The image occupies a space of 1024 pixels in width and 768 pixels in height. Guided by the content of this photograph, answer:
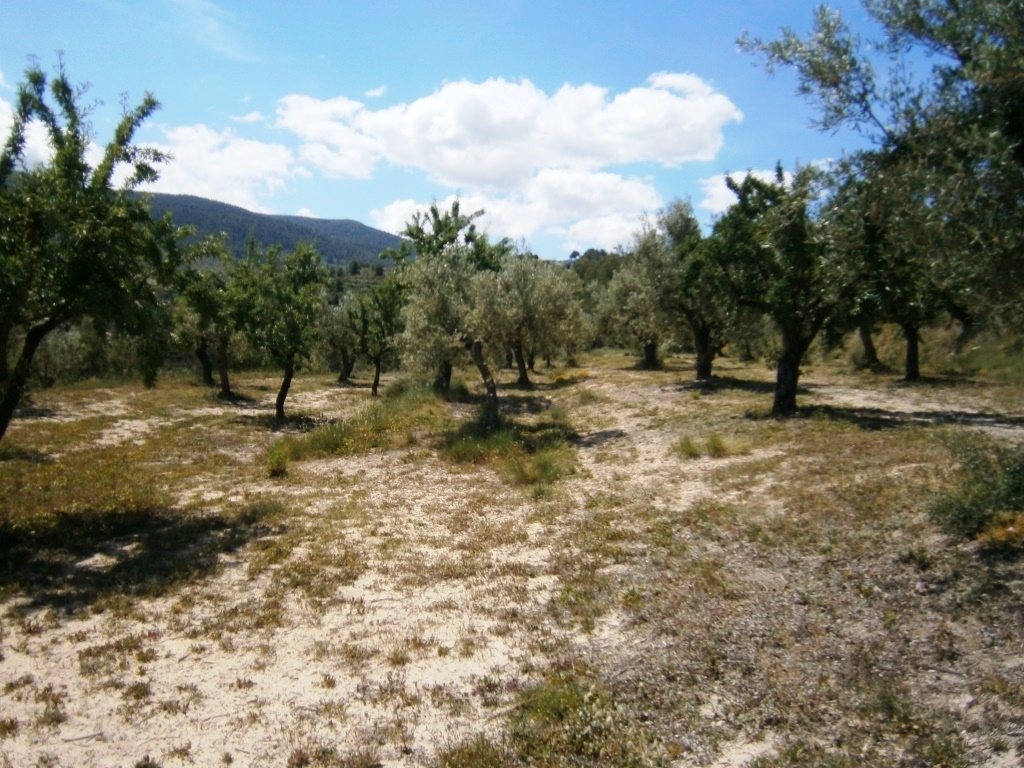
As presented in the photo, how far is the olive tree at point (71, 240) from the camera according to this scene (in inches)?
432

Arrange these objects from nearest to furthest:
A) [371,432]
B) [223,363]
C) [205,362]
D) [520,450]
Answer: [520,450] → [371,432] → [223,363] → [205,362]

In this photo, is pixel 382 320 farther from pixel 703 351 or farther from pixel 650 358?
pixel 650 358

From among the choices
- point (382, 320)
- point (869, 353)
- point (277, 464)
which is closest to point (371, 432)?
point (277, 464)

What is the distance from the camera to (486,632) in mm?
8055

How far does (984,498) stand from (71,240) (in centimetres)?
1365

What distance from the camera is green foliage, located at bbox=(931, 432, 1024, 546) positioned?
8023 mm

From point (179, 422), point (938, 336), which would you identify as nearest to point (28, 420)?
point (179, 422)

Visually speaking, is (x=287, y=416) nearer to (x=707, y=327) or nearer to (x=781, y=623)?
(x=707, y=327)

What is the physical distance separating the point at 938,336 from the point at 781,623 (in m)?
34.4

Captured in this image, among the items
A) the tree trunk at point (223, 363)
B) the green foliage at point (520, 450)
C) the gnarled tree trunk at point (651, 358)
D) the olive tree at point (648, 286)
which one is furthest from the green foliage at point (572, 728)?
the gnarled tree trunk at point (651, 358)

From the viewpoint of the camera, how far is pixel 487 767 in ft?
18.3

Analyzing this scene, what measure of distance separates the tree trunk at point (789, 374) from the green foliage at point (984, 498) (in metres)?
11.2

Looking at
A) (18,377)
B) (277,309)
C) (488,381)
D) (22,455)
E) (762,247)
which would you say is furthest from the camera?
(277,309)

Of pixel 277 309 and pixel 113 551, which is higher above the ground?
pixel 277 309
